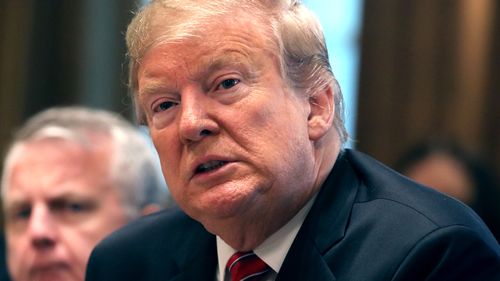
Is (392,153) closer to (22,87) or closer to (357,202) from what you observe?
(22,87)

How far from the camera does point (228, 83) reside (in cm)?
223

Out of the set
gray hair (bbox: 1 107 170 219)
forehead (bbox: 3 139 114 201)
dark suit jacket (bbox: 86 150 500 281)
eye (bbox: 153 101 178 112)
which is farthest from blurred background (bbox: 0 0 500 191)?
eye (bbox: 153 101 178 112)

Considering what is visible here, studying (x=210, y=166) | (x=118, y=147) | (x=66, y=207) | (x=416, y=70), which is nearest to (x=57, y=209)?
(x=66, y=207)

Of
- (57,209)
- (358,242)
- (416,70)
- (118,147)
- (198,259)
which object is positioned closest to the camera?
(358,242)

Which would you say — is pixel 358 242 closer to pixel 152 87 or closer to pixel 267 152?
pixel 267 152

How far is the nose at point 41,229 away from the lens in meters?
3.44

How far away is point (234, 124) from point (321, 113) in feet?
0.79

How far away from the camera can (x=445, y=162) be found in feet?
14.2

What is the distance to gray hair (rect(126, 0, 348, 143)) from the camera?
2.24 m

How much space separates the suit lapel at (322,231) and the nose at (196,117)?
31 centimetres

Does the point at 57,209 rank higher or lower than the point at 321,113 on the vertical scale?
lower

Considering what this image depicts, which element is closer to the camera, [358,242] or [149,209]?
[358,242]

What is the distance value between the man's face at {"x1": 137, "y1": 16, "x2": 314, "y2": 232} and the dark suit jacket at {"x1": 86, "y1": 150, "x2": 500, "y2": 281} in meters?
0.12

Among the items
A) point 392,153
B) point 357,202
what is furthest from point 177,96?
point 392,153
